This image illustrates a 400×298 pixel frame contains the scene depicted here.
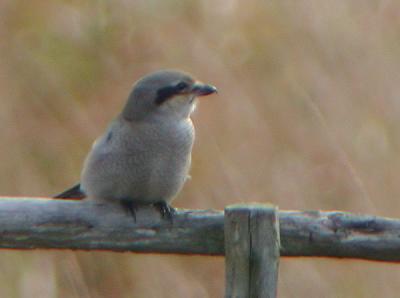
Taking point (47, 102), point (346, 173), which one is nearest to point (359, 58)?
point (346, 173)

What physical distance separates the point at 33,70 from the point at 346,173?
67.3 inches

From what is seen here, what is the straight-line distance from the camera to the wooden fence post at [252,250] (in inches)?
92.7

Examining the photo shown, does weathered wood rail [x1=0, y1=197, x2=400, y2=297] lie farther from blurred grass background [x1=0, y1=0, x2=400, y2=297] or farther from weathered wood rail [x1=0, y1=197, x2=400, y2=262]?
blurred grass background [x1=0, y1=0, x2=400, y2=297]

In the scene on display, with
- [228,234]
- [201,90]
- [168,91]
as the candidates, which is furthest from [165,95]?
[228,234]

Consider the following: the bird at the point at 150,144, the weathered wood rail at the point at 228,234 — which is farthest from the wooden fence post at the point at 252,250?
the bird at the point at 150,144

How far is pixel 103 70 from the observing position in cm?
462

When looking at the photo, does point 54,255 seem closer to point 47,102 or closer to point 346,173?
point 47,102

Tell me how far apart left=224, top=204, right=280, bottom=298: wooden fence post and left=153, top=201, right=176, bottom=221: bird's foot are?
26 centimetres

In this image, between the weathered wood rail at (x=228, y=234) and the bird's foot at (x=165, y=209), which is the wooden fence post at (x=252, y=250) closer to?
the weathered wood rail at (x=228, y=234)

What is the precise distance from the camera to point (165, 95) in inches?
129

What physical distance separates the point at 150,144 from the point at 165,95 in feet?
0.62

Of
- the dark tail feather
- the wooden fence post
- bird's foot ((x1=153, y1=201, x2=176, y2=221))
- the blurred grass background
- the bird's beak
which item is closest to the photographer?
the wooden fence post

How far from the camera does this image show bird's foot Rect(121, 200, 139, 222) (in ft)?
8.87

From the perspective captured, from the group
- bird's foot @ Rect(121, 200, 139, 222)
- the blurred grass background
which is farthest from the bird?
the blurred grass background
